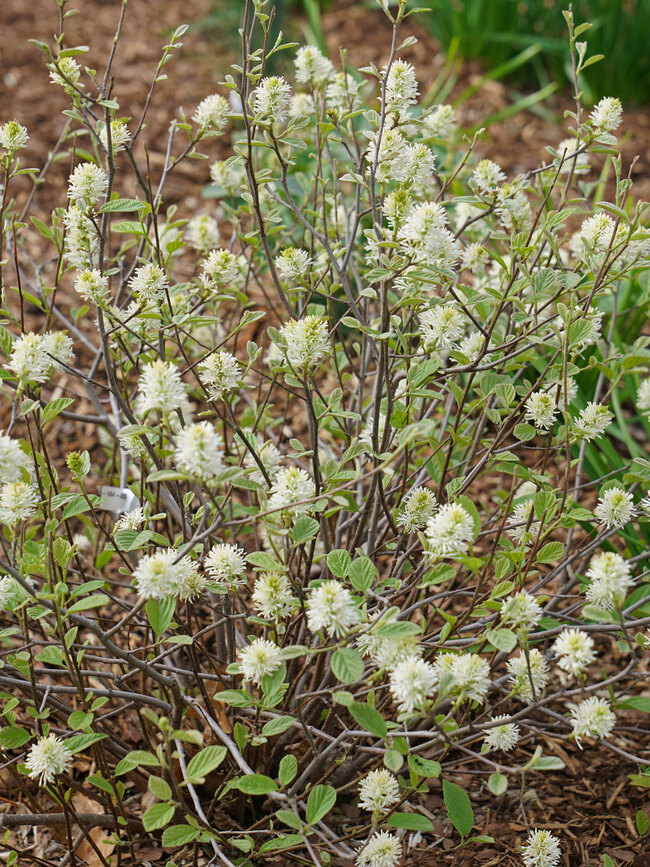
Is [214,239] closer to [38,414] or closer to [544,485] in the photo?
[38,414]

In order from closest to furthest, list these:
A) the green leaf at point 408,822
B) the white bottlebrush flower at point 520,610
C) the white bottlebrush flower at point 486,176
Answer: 1. the white bottlebrush flower at point 520,610
2. the green leaf at point 408,822
3. the white bottlebrush flower at point 486,176

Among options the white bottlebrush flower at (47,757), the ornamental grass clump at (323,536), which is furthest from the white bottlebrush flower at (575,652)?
the white bottlebrush flower at (47,757)

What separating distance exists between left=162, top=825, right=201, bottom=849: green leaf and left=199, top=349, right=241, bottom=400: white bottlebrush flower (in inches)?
24.9

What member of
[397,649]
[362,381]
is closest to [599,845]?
[397,649]

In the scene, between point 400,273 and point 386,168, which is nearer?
point 400,273

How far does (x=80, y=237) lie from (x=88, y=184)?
0.31 feet

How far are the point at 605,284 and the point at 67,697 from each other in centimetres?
140

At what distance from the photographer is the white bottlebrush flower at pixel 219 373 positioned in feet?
4.23

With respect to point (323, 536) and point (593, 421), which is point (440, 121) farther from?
point (323, 536)

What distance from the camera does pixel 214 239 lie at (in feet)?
5.78

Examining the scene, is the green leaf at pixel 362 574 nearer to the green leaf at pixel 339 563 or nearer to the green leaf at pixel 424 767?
the green leaf at pixel 339 563

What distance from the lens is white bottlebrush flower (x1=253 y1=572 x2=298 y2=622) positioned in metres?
1.19

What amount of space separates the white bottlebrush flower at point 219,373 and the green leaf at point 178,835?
63 centimetres

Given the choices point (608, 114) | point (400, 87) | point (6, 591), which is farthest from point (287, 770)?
point (608, 114)
